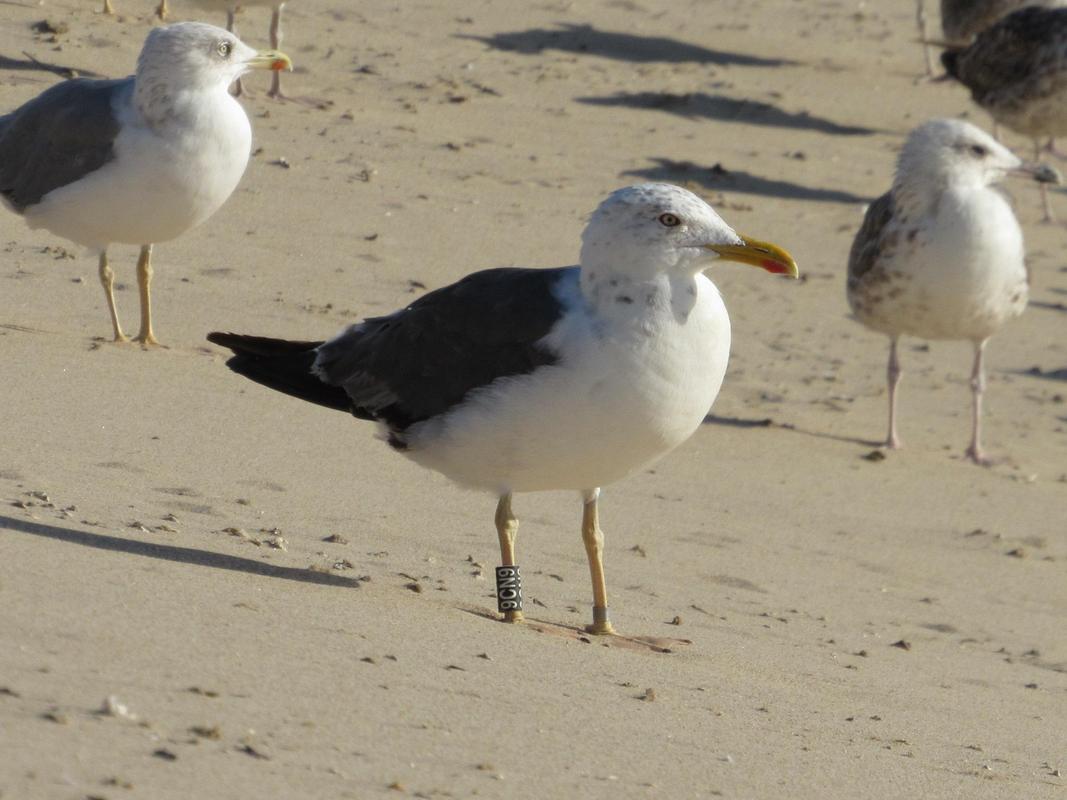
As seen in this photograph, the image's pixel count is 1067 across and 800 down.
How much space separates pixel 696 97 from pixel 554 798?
12745mm

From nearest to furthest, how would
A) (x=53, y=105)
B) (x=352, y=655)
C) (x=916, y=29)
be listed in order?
(x=352, y=655) → (x=53, y=105) → (x=916, y=29)

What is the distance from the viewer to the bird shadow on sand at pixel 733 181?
1377 cm

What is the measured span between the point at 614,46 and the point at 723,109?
1.58 m

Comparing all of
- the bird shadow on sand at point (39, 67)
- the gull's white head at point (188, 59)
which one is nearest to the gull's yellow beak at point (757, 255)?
the gull's white head at point (188, 59)

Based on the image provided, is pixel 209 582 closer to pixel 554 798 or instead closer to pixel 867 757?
pixel 554 798

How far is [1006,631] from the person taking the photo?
7.24 metres

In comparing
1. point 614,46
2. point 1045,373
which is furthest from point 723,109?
point 1045,373

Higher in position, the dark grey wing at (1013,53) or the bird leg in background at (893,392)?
the dark grey wing at (1013,53)

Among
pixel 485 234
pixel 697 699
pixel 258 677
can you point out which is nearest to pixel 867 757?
pixel 697 699

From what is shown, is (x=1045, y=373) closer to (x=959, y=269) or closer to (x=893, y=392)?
(x=893, y=392)

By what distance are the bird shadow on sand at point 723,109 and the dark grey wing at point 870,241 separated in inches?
194

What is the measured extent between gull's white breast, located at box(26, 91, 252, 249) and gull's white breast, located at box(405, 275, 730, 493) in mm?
3104

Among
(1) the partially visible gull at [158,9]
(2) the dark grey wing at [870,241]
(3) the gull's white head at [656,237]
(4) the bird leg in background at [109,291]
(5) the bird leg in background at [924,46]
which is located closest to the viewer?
(3) the gull's white head at [656,237]

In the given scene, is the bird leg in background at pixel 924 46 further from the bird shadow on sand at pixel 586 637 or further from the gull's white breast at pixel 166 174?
the bird shadow on sand at pixel 586 637
